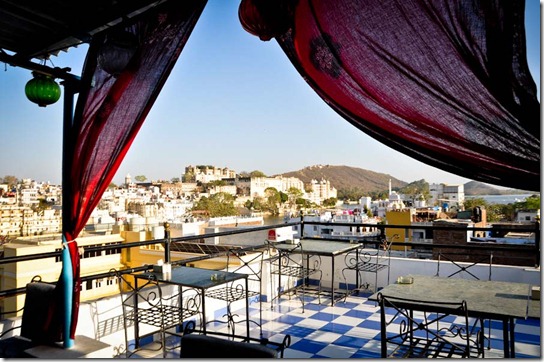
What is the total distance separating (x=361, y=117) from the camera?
1959 mm

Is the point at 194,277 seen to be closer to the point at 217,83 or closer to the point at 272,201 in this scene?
the point at 217,83

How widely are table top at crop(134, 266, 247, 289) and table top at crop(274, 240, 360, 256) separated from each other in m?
1.22

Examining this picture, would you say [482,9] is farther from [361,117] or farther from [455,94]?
[361,117]

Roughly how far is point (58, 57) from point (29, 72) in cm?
28

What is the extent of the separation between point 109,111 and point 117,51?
1.28 ft

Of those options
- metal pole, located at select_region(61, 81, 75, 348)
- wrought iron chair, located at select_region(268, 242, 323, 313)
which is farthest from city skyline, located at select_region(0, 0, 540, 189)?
wrought iron chair, located at select_region(268, 242, 323, 313)

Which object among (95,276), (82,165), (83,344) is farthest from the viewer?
(95,276)

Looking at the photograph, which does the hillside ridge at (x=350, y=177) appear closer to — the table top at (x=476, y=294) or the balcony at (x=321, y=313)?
the balcony at (x=321, y=313)

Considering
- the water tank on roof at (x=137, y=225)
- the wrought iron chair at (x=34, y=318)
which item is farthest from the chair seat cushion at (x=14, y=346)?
the water tank on roof at (x=137, y=225)

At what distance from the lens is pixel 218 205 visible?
221ft

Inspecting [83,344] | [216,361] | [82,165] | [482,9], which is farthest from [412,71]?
[83,344]

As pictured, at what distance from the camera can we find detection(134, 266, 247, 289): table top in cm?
272

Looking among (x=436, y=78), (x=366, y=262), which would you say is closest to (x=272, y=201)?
(x=366, y=262)

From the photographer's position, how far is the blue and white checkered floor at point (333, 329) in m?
2.99
